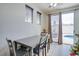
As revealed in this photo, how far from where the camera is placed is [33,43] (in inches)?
54.9

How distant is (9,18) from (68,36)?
3.21ft

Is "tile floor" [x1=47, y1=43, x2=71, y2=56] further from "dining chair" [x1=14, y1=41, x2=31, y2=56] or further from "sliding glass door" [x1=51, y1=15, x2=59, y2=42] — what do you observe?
"dining chair" [x1=14, y1=41, x2=31, y2=56]

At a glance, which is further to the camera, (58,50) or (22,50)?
(58,50)

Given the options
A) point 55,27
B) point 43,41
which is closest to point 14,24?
point 43,41

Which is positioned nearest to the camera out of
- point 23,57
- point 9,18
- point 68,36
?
point 23,57

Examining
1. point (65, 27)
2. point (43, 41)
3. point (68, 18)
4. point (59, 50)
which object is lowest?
point (59, 50)

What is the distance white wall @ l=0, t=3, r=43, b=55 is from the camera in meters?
1.25

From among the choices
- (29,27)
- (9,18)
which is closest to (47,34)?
(29,27)

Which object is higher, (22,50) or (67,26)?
(67,26)

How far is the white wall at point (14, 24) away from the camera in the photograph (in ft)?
4.10

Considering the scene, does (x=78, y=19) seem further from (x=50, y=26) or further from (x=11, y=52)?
(x=11, y=52)

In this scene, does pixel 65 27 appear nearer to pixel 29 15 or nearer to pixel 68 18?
pixel 68 18

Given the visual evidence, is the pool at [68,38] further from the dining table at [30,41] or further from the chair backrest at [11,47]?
the chair backrest at [11,47]

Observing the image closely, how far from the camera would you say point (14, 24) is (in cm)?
137
